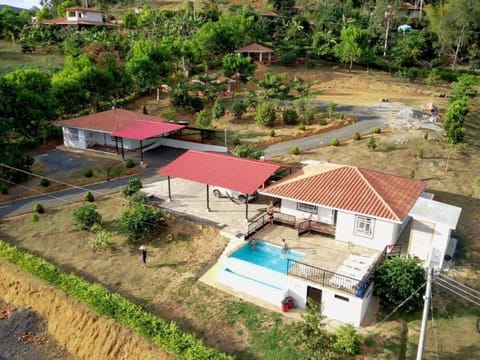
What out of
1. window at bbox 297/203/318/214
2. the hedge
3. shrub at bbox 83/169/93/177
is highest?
window at bbox 297/203/318/214

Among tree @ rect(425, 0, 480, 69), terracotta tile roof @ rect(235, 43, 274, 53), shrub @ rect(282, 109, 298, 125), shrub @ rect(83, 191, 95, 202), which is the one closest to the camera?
shrub @ rect(83, 191, 95, 202)

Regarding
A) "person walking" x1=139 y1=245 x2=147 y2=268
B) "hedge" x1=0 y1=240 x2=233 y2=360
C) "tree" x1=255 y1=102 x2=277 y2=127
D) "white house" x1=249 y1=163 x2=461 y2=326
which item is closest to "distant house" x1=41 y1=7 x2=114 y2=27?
"tree" x1=255 y1=102 x2=277 y2=127

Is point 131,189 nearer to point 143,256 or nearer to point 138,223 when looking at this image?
point 138,223

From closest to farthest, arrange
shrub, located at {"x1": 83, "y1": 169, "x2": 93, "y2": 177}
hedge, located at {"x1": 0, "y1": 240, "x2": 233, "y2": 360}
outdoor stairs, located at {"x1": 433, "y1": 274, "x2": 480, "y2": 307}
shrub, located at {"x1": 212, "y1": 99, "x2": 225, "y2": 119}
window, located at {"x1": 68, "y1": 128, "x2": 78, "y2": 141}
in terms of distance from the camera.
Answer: hedge, located at {"x1": 0, "y1": 240, "x2": 233, "y2": 360}
outdoor stairs, located at {"x1": 433, "y1": 274, "x2": 480, "y2": 307}
shrub, located at {"x1": 83, "y1": 169, "x2": 93, "y2": 177}
window, located at {"x1": 68, "y1": 128, "x2": 78, "y2": 141}
shrub, located at {"x1": 212, "y1": 99, "x2": 225, "y2": 119}

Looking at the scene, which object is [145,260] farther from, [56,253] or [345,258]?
[345,258]

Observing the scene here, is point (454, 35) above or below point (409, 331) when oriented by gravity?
above

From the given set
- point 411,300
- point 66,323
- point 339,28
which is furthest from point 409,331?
point 339,28

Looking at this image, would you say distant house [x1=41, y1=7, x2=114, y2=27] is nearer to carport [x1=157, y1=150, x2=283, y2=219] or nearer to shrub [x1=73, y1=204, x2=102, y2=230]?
carport [x1=157, y1=150, x2=283, y2=219]

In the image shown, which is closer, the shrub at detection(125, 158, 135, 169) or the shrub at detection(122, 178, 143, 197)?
the shrub at detection(122, 178, 143, 197)
